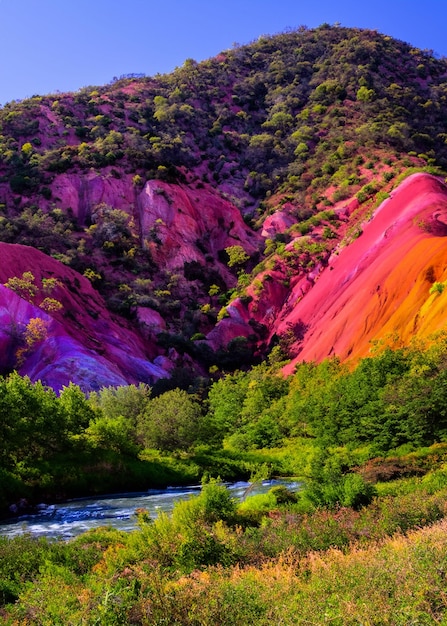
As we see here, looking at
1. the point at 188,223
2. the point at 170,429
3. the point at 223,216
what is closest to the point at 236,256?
the point at 188,223

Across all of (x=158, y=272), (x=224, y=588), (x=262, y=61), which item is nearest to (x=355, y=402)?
(x=224, y=588)

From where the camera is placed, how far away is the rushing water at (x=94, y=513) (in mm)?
21688

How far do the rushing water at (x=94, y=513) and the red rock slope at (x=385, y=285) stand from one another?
66.6 feet

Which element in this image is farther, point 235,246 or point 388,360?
point 235,246

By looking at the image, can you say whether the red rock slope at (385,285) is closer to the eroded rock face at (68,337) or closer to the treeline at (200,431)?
the treeline at (200,431)

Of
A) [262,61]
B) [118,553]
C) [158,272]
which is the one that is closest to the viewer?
[118,553]

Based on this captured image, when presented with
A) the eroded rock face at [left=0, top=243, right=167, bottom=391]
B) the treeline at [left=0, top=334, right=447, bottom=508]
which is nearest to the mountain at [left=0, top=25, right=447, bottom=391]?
the eroded rock face at [left=0, top=243, right=167, bottom=391]

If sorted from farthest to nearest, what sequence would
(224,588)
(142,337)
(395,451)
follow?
1. (142,337)
2. (395,451)
3. (224,588)

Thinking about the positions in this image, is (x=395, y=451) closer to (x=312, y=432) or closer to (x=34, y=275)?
(x=312, y=432)

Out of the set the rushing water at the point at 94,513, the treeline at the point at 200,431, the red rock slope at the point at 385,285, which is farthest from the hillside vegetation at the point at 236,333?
the rushing water at the point at 94,513

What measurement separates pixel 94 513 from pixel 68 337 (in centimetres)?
3384

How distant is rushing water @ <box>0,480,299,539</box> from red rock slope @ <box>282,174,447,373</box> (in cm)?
2029

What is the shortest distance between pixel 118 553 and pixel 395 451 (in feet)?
69.4

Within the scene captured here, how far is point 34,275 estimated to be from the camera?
6244cm
